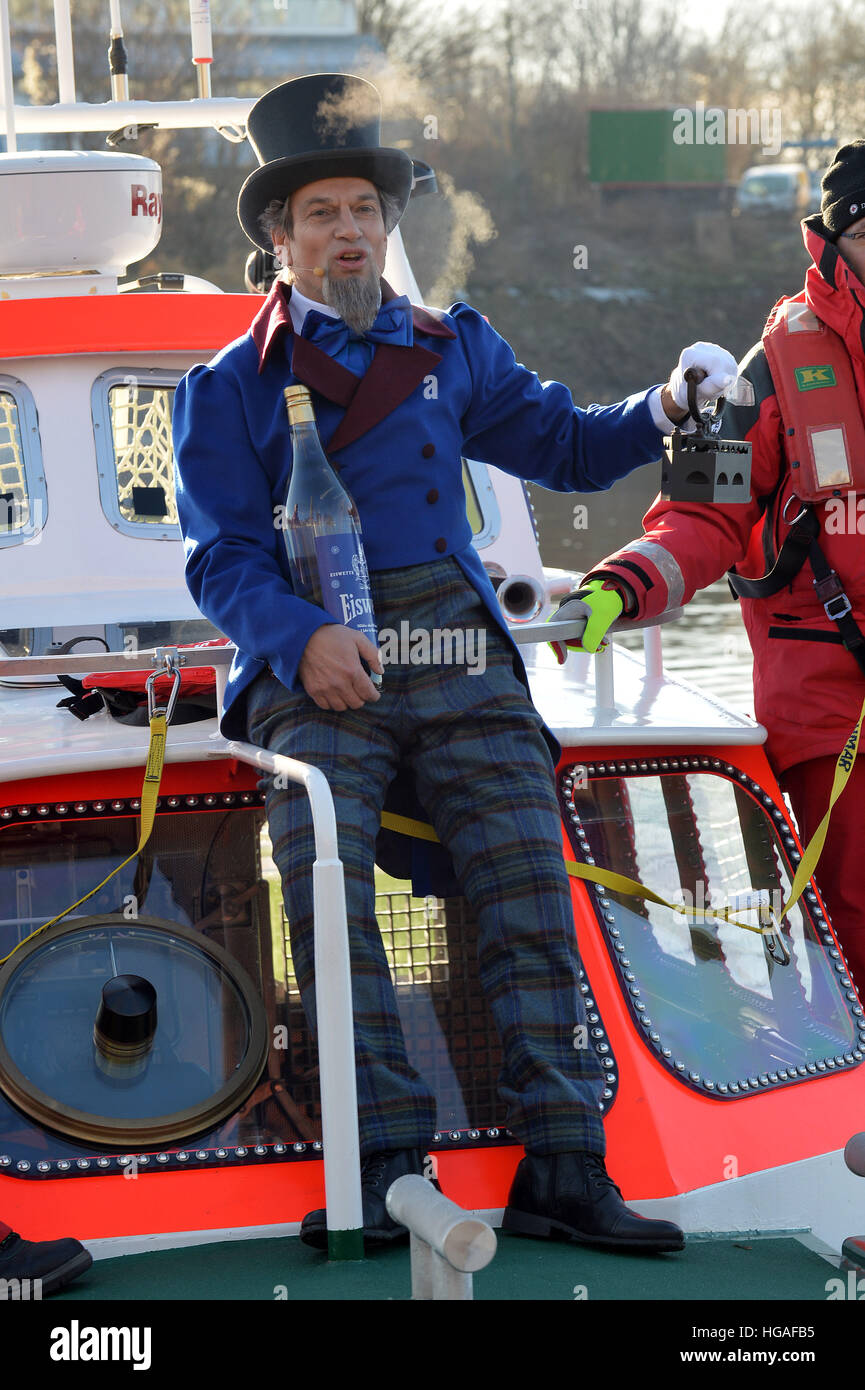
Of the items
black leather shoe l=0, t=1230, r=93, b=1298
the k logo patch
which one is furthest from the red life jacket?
black leather shoe l=0, t=1230, r=93, b=1298

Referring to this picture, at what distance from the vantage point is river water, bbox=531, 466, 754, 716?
13.9 m

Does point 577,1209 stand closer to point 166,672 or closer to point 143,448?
point 166,672

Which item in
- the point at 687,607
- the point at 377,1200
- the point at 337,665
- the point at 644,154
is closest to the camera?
the point at 377,1200

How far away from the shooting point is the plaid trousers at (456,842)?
366 centimetres

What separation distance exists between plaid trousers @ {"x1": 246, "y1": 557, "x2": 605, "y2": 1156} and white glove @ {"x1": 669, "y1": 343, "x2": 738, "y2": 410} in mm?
613

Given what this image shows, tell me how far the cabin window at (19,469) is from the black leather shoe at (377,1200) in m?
2.75

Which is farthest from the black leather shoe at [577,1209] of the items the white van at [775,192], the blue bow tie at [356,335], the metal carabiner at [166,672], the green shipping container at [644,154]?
the green shipping container at [644,154]

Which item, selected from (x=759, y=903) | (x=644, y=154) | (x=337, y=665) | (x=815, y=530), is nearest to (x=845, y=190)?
(x=815, y=530)

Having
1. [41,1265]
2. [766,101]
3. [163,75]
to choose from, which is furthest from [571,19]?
[41,1265]

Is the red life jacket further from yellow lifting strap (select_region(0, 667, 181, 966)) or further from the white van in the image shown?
the white van

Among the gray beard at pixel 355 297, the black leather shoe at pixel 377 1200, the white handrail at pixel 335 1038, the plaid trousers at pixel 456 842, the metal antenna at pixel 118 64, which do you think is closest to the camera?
the white handrail at pixel 335 1038

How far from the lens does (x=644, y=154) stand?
1430 inches

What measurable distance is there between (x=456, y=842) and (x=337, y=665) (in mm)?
456

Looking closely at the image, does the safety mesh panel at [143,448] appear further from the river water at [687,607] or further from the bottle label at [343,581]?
the river water at [687,607]
